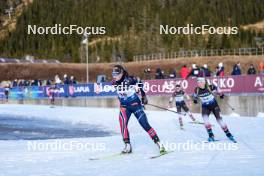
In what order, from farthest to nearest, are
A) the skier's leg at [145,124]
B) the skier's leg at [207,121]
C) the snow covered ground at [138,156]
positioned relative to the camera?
the skier's leg at [207,121] < the skier's leg at [145,124] < the snow covered ground at [138,156]

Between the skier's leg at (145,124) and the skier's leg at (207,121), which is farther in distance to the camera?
the skier's leg at (207,121)

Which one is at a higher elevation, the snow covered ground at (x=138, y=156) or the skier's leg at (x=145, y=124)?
the skier's leg at (x=145, y=124)

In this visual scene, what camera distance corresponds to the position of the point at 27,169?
858cm

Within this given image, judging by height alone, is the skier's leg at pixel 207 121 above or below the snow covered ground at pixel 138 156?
above

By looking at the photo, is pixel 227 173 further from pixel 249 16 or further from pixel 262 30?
pixel 249 16

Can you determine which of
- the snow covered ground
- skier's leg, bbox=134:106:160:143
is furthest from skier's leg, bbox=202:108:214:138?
skier's leg, bbox=134:106:160:143

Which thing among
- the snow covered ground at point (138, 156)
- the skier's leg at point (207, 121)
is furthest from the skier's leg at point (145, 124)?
the skier's leg at point (207, 121)

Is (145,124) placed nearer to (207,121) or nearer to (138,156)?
(138,156)

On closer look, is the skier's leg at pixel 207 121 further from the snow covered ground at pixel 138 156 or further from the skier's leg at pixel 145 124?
the skier's leg at pixel 145 124

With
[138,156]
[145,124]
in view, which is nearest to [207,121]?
[145,124]

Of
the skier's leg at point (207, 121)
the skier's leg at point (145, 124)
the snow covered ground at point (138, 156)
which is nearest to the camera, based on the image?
the snow covered ground at point (138, 156)

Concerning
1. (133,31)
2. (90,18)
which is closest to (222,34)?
(133,31)

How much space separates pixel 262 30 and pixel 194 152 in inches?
5289

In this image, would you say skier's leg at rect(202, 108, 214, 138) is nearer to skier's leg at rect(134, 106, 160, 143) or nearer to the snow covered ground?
the snow covered ground
